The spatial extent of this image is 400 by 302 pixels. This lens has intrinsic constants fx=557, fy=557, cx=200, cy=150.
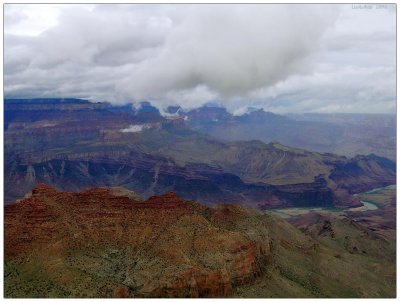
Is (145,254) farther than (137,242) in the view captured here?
No

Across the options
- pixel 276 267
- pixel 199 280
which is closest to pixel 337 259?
pixel 276 267

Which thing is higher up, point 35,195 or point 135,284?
point 35,195

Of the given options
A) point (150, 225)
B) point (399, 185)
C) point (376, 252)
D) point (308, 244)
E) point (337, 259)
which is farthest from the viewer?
point (376, 252)

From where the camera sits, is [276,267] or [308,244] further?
[308,244]

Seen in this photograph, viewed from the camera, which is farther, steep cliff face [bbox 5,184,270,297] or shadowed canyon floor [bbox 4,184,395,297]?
steep cliff face [bbox 5,184,270,297]

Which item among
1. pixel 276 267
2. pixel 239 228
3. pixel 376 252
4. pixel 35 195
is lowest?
pixel 376 252

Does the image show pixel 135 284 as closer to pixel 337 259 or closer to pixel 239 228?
pixel 239 228

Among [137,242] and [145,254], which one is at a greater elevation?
[137,242]

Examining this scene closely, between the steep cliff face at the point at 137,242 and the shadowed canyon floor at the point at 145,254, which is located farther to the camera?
the steep cliff face at the point at 137,242
